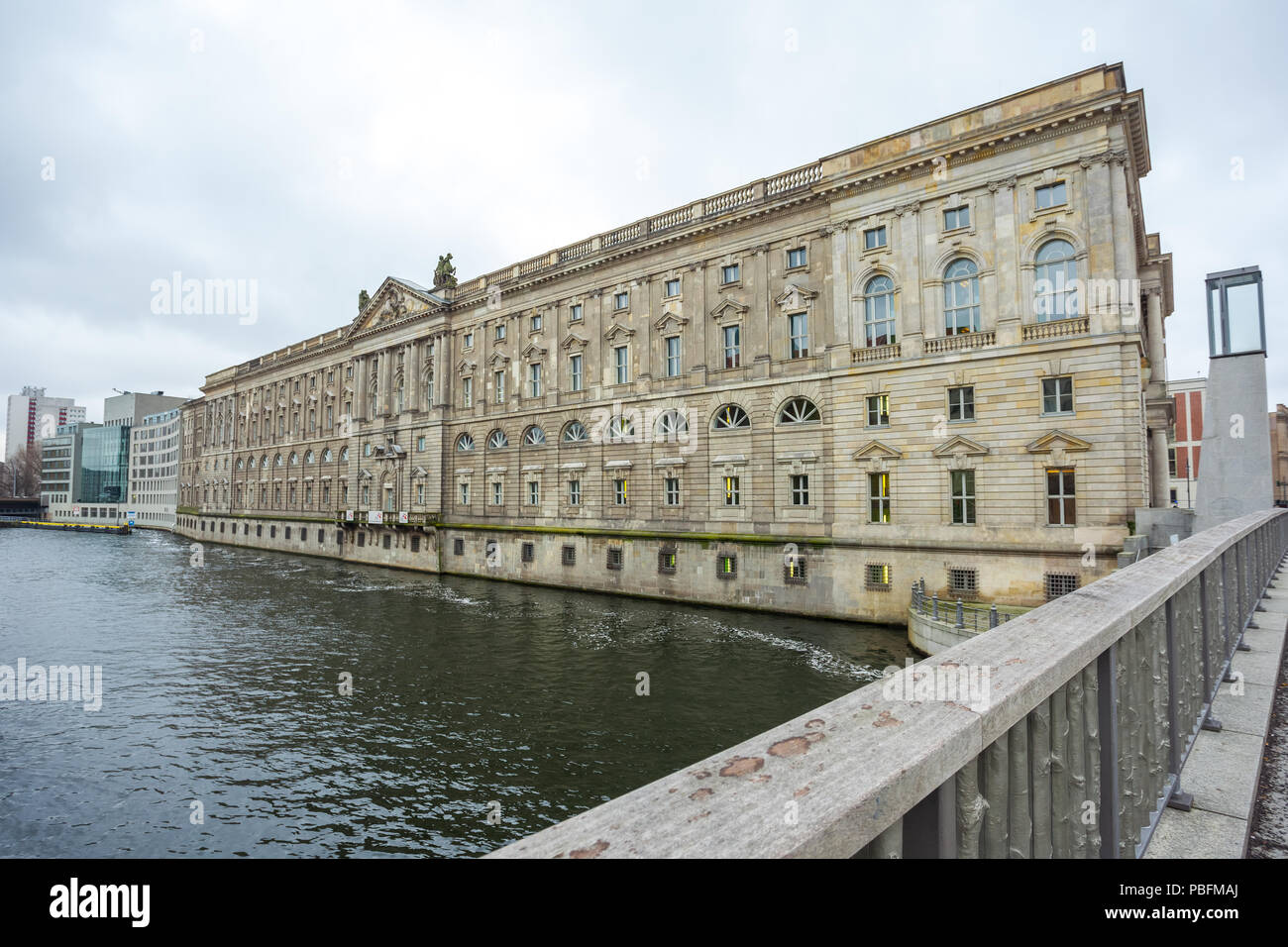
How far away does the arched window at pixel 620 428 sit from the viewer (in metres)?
36.8

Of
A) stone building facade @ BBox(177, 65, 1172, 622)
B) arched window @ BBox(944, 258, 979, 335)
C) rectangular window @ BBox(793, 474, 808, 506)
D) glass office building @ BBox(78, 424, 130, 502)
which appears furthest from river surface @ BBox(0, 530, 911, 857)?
glass office building @ BBox(78, 424, 130, 502)

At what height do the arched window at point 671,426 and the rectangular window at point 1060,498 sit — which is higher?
the arched window at point 671,426

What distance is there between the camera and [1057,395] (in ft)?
79.0

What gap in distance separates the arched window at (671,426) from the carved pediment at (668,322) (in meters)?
4.87

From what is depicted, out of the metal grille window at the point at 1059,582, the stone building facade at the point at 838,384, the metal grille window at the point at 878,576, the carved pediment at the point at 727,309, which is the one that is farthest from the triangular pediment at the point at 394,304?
the metal grille window at the point at 1059,582

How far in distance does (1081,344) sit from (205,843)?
2885 centimetres

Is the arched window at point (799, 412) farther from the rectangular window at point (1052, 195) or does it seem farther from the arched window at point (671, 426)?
the rectangular window at point (1052, 195)

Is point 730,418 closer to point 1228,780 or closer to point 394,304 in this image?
point 1228,780

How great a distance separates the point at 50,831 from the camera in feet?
36.6

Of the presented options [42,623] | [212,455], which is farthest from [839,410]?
[212,455]

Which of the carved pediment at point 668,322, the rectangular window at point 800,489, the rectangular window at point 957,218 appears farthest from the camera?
the carved pediment at point 668,322

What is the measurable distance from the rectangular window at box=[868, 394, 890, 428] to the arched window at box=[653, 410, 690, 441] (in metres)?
9.82

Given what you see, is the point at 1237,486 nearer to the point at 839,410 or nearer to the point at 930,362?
the point at 930,362

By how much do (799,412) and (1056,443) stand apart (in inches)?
423
